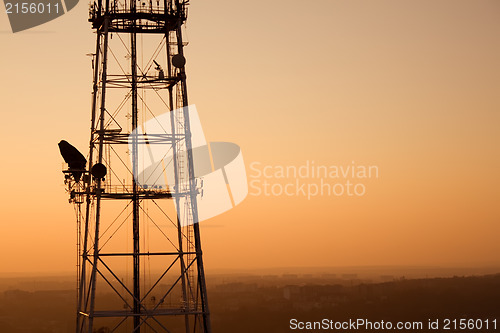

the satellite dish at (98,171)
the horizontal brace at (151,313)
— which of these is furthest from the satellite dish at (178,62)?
the horizontal brace at (151,313)

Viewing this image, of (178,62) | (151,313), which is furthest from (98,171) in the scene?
(151,313)

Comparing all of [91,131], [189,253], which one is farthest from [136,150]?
[189,253]

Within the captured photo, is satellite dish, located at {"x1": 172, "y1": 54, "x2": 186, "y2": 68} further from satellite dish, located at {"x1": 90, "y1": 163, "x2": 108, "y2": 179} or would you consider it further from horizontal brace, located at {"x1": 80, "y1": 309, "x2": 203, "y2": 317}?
horizontal brace, located at {"x1": 80, "y1": 309, "x2": 203, "y2": 317}

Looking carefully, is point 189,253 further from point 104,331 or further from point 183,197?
point 104,331

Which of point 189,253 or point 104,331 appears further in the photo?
point 104,331

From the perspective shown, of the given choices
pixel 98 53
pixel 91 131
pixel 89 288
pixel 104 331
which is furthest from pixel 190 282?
pixel 104 331

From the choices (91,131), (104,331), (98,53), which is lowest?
(104,331)

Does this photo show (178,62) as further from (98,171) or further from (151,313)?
(151,313)

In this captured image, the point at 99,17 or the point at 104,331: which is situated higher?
the point at 99,17

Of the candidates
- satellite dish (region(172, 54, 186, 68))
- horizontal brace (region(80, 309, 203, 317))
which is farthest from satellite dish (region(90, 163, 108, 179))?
horizontal brace (region(80, 309, 203, 317))

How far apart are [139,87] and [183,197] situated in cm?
549

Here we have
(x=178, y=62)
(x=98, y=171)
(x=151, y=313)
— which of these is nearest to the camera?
(x=98, y=171)

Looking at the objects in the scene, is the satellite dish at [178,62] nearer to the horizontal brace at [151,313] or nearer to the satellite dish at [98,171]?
the satellite dish at [98,171]

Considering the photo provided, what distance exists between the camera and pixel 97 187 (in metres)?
47.3
